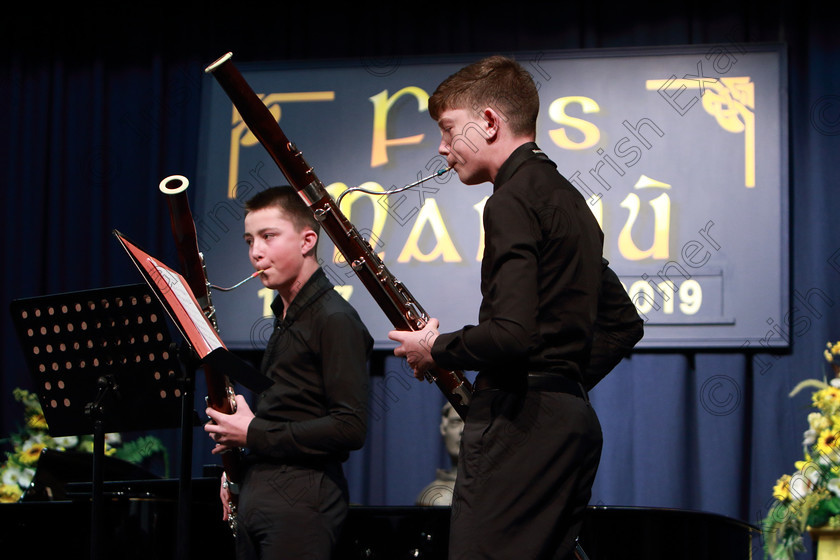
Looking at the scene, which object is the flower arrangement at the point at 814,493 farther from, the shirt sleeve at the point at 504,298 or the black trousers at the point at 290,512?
the shirt sleeve at the point at 504,298

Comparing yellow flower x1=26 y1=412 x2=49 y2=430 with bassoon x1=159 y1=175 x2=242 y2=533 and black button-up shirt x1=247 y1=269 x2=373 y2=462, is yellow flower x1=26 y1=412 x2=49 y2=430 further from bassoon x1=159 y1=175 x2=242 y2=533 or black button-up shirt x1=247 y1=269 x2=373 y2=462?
black button-up shirt x1=247 y1=269 x2=373 y2=462

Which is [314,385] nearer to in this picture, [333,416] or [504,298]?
[333,416]

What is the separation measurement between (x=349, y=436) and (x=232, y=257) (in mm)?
2558

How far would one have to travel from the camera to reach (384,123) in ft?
15.2

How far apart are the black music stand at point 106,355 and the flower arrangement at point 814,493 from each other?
186cm

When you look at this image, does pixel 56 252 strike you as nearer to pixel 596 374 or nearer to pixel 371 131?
pixel 371 131

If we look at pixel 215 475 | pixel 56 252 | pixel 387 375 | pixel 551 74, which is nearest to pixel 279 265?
pixel 215 475

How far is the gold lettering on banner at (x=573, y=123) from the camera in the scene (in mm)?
4434

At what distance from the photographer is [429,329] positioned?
186cm

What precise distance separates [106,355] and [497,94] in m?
1.30

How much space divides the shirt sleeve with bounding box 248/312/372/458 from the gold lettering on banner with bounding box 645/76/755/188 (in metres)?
2.67

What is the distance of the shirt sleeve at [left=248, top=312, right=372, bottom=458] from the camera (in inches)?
85.1

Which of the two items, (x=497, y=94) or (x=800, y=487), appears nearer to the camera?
(x=497, y=94)

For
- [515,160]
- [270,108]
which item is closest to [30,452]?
[270,108]
